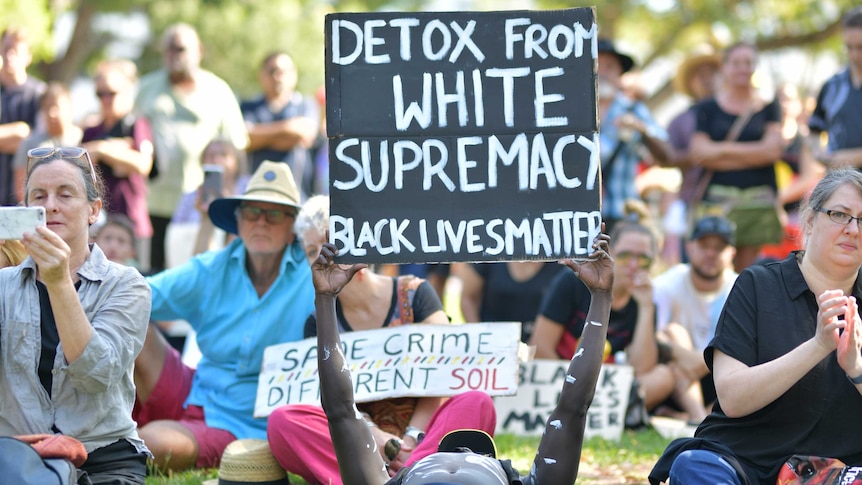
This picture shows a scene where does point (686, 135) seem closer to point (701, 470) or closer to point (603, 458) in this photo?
point (603, 458)

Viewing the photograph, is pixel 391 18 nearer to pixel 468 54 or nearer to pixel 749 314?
pixel 468 54

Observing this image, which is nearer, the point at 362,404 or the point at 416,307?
the point at 362,404

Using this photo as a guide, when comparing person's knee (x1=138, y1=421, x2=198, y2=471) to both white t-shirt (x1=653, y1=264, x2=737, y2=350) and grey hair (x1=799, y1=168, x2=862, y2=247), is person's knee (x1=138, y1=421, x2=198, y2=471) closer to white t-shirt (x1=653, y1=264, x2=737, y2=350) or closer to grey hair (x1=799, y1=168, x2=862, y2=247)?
grey hair (x1=799, y1=168, x2=862, y2=247)

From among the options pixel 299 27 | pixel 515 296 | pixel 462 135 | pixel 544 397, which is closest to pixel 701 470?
pixel 462 135

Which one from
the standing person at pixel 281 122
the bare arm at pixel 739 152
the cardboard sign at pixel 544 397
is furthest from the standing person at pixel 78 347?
the bare arm at pixel 739 152

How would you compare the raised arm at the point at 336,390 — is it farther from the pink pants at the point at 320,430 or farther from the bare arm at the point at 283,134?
the bare arm at the point at 283,134

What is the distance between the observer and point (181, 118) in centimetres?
1064

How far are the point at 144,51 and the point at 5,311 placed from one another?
2266 cm

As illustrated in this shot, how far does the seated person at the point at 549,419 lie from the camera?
491cm

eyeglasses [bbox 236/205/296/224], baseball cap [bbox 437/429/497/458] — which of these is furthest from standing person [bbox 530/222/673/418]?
baseball cap [bbox 437/429/497/458]

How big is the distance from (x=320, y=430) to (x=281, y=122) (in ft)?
18.0

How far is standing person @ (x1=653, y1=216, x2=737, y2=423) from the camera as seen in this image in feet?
28.8

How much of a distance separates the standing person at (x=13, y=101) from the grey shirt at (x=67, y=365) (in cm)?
542

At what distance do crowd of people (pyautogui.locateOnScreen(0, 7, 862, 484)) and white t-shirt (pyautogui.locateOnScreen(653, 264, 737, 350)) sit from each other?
17mm
